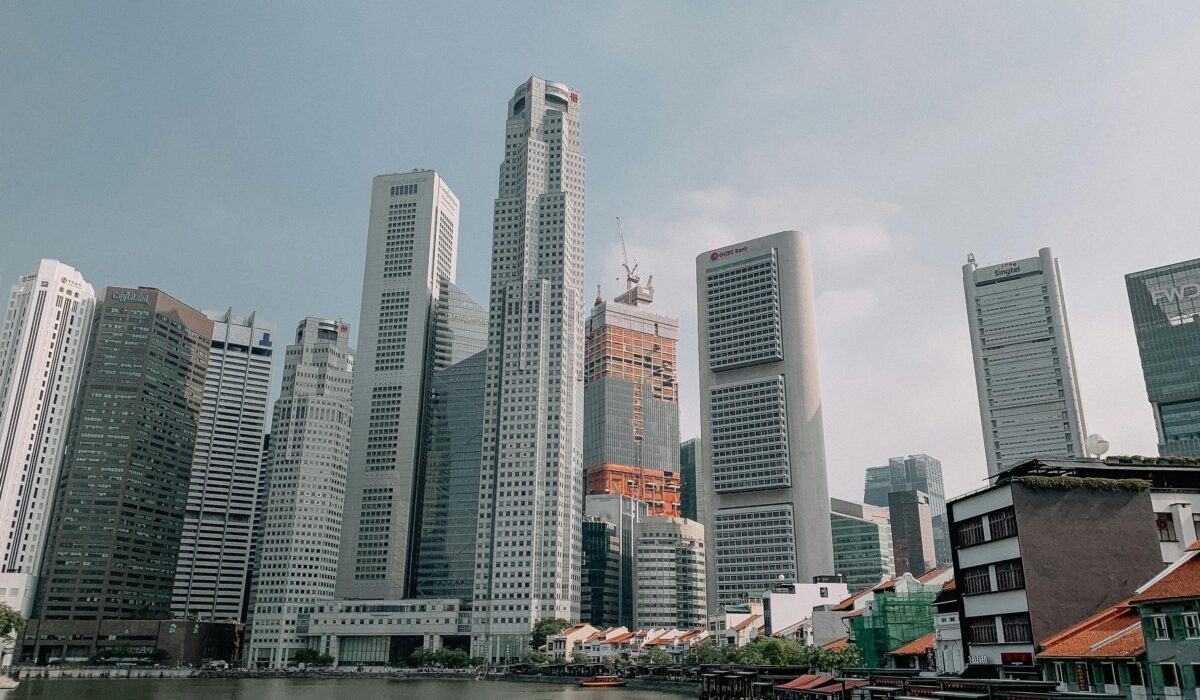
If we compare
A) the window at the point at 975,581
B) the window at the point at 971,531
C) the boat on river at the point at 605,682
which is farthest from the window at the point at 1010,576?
the boat on river at the point at 605,682

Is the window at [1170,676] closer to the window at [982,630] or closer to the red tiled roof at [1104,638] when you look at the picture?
the red tiled roof at [1104,638]

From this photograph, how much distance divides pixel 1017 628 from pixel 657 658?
117254 millimetres

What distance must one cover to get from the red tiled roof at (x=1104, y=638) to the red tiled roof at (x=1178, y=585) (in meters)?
2.63

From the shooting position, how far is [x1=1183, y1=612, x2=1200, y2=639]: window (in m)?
46.1

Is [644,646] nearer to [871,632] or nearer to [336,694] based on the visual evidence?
[336,694]

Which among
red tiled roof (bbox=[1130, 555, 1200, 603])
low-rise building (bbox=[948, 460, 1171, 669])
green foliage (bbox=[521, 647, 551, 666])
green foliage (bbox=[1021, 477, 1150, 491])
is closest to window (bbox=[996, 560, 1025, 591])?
low-rise building (bbox=[948, 460, 1171, 669])

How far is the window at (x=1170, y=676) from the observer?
46844 millimetres

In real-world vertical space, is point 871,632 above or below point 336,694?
above

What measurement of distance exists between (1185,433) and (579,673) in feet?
493

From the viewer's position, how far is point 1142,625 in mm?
49781

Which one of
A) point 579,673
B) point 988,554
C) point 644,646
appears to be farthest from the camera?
point 644,646

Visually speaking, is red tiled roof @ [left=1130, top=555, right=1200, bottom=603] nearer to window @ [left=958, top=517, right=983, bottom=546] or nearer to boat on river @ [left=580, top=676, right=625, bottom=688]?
window @ [left=958, top=517, right=983, bottom=546]

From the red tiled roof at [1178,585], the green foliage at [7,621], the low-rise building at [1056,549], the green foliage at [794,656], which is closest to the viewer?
the red tiled roof at [1178,585]

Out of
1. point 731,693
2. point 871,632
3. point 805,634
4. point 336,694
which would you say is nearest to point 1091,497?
point 871,632
